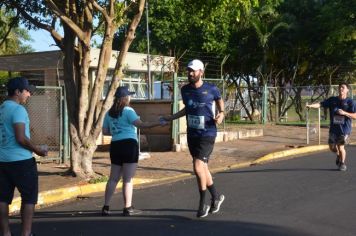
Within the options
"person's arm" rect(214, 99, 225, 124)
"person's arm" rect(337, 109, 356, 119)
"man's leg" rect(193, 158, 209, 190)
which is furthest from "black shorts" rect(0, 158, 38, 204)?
"person's arm" rect(337, 109, 356, 119)

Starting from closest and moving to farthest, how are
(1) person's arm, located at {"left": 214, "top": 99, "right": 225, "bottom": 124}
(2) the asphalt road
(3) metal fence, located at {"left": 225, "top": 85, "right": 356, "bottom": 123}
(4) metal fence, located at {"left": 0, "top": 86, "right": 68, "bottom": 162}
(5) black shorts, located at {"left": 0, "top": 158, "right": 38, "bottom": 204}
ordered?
1. (5) black shorts, located at {"left": 0, "top": 158, "right": 38, "bottom": 204}
2. (2) the asphalt road
3. (1) person's arm, located at {"left": 214, "top": 99, "right": 225, "bottom": 124}
4. (4) metal fence, located at {"left": 0, "top": 86, "right": 68, "bottom": 162}
5. (3) metal fence, located at {"left": 225, "top": 85, "right": 356, "bottom": 123}

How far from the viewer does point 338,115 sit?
10969mm

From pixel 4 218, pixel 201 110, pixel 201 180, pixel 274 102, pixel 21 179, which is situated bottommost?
pixel 4 218

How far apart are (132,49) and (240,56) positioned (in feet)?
23.1

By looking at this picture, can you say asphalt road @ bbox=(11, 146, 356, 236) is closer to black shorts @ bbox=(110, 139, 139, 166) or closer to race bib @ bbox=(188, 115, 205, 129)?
black shorts @ bbox=(110, 139, 139, 166)

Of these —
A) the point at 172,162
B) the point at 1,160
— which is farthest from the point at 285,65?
the point at 1,160

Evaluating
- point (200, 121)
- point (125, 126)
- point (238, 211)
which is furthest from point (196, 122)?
point (238, 211)

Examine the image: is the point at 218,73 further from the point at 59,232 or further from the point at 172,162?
the point at 59,232

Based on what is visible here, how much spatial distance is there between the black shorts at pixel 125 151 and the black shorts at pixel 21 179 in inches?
65.5

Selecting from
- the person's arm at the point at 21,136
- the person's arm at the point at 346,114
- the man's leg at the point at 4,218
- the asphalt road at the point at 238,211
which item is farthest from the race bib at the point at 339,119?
the man's leg at the point at 4,218

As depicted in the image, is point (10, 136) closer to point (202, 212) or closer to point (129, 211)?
point (129, 211)

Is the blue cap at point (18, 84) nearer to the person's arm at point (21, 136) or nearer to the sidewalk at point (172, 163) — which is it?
the person's arm at point (21, 136)

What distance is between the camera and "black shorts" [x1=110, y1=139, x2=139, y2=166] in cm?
732

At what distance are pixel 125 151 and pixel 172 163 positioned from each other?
5.63 m
